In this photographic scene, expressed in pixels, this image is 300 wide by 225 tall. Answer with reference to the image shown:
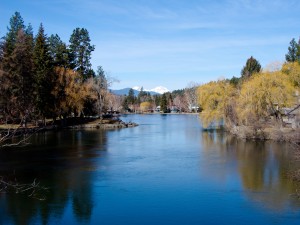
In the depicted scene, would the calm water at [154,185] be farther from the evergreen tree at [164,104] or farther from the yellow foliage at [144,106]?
the yellow foliage at [144,106]

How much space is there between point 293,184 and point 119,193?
811cm

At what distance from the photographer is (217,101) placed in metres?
41.1

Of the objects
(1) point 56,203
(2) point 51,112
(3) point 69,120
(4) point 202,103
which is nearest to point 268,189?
(1) point 56,203

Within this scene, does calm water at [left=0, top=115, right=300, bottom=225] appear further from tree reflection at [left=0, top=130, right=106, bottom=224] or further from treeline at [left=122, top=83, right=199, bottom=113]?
treeline at [left=122, top=83, right=199, bottom=113]

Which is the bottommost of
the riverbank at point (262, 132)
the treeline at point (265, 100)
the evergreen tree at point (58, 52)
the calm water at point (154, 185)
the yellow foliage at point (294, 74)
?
the calm water at point (154, 185)

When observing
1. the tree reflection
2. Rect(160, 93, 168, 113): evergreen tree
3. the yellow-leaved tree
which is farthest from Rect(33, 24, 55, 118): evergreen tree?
Rect(160, 93, 168, 113): evergreen tree

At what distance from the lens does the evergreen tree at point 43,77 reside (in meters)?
45.2

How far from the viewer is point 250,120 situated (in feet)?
110

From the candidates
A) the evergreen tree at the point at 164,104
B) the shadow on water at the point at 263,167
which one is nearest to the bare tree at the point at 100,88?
the shadow on water at the point at 263,167

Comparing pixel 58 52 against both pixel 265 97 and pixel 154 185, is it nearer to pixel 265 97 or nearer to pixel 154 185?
pixel 265 97

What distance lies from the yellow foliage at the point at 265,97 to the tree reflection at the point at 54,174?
1337 cm

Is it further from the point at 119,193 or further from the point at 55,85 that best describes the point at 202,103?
the point at 119,193

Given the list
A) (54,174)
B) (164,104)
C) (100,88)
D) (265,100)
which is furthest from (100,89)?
(164,104)

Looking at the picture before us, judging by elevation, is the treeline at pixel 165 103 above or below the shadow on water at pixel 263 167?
above
